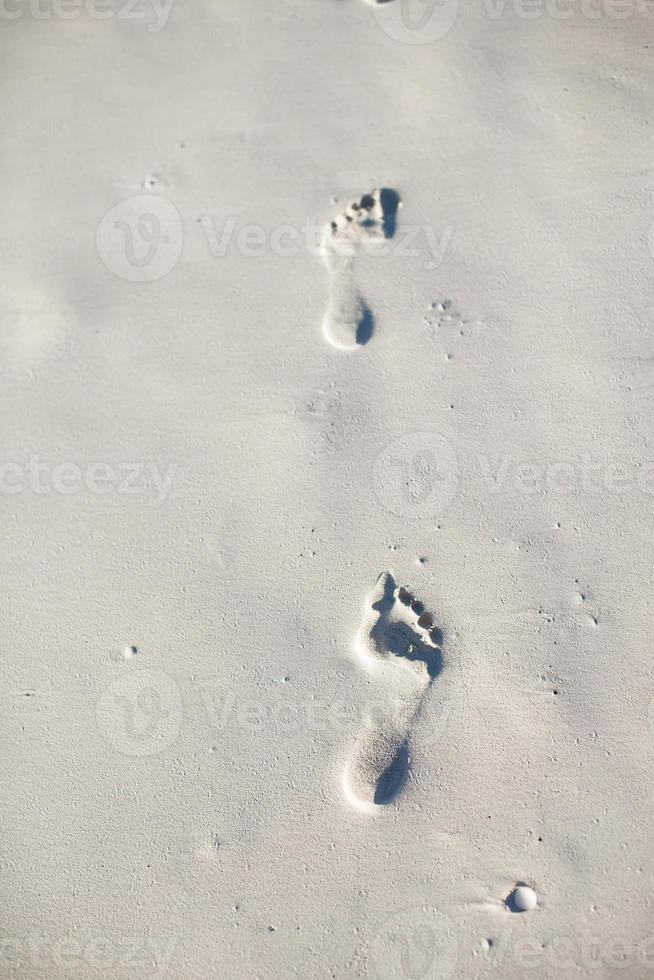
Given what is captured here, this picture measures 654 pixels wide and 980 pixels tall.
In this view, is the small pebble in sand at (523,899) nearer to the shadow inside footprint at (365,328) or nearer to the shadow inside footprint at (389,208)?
the shadow inside footprint at (365,328)

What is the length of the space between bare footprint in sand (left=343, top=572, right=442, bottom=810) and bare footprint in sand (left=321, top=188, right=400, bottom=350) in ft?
4.95

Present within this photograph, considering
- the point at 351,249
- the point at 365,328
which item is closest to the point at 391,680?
the point at 365,328

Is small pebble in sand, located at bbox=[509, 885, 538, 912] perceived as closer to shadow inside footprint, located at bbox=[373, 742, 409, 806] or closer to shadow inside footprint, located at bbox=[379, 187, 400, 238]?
shadow inside footprint, located at bbox=[373, 742, 409, 806]

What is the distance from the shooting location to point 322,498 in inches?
120

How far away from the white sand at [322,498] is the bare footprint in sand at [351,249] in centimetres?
8

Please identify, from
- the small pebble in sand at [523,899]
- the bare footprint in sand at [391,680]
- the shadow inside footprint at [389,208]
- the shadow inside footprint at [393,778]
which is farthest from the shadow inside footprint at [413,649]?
the shadow inside footprint at [389,208]

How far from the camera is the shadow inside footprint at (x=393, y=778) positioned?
2969mm

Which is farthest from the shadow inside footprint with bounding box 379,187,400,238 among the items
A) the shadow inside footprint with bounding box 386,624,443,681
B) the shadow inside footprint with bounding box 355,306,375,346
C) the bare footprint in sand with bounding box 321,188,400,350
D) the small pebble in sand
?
the small pebble in sand

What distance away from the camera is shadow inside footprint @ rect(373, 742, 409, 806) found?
2969 millimetres

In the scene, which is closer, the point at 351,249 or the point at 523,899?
the point at 523,899

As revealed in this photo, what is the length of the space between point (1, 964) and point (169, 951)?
39.2 inches

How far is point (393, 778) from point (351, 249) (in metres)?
3.08

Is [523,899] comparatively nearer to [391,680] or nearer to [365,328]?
[391,680]

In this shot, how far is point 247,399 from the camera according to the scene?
306 cm
